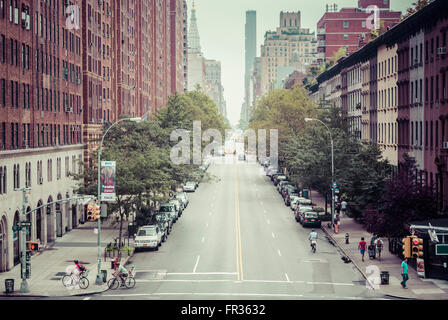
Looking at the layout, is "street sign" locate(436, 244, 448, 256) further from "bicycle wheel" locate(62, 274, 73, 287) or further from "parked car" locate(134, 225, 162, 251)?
"parked car" locate(134, 225, 162, 251)

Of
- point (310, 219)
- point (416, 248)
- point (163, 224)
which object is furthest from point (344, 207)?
point (416, 248)

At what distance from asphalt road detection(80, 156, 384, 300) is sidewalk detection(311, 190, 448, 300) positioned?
877 mm

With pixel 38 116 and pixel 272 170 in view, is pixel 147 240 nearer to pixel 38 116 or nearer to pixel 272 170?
pixel 38 116

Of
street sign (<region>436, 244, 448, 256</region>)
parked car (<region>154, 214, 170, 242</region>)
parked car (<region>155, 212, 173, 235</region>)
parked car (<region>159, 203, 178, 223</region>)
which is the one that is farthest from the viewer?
parked car (<region>159, 203, 178, 223</region>)

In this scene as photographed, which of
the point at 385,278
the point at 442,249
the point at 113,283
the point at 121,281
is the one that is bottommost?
the point at 113,283

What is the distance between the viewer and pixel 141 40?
120062 millimetres

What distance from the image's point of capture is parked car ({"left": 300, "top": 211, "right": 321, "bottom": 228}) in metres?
64.9

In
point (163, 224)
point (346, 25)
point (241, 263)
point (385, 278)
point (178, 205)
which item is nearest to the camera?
point (385, 278)

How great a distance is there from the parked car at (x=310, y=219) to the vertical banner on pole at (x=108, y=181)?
76.2ft

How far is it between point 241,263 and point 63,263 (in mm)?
12257

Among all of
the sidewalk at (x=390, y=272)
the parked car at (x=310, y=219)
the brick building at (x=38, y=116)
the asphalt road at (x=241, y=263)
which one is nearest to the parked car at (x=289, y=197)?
the asphalt road at (x=241, y=263)

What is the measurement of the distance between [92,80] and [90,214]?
37771mm

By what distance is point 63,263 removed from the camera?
49219 millimetres

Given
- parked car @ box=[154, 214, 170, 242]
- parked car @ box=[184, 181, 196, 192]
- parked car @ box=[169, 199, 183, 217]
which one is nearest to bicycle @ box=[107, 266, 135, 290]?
parked car @ box=[154, 214, 170, 242]
